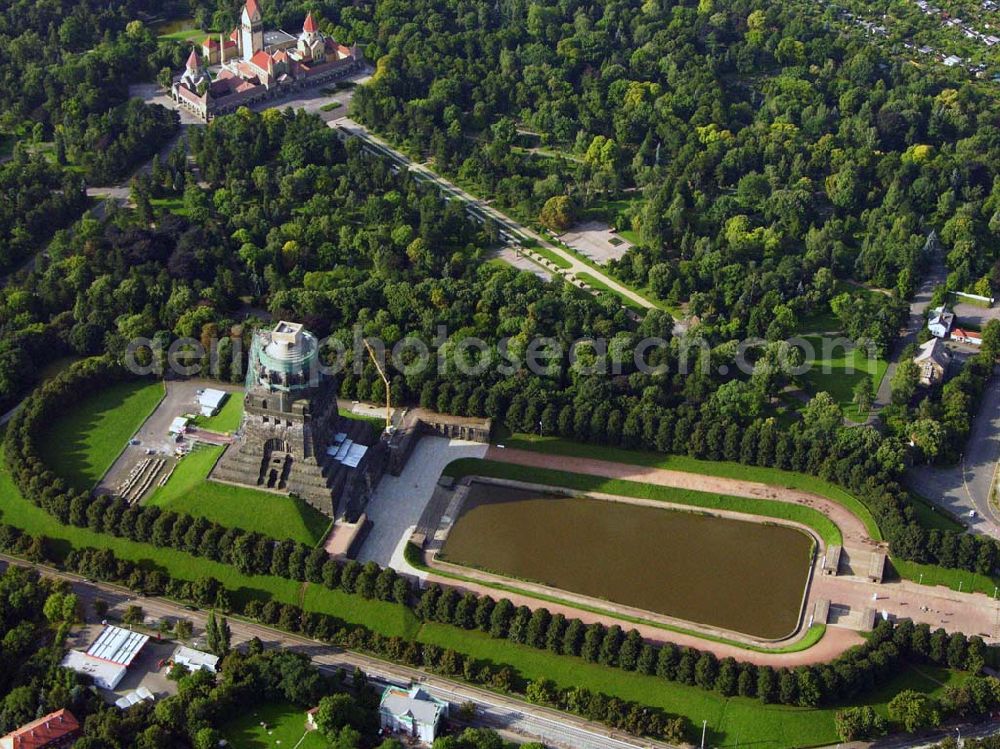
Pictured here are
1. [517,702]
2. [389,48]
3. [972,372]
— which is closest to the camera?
[517,702]

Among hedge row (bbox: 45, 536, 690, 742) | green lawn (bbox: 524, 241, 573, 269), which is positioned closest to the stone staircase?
hedge row (bbox: 45, 536, 690, 742)

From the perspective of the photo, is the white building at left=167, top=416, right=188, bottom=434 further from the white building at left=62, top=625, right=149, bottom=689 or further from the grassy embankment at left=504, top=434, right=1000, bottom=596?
the grassy embankment at left=504, top=434, right=1000, bottom=596

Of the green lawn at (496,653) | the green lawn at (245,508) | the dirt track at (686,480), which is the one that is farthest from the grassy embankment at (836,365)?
the green lawn at (245,508)

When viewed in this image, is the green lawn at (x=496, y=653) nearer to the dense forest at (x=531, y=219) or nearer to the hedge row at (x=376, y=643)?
the dense forest at (x=531, y=219)

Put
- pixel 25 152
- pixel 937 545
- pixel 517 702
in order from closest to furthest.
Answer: pixel 517 702 < pixel 937 545 < pixel 25 152

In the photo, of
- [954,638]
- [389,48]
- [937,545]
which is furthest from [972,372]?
[389,48]

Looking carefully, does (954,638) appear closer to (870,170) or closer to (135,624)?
(135,624)
